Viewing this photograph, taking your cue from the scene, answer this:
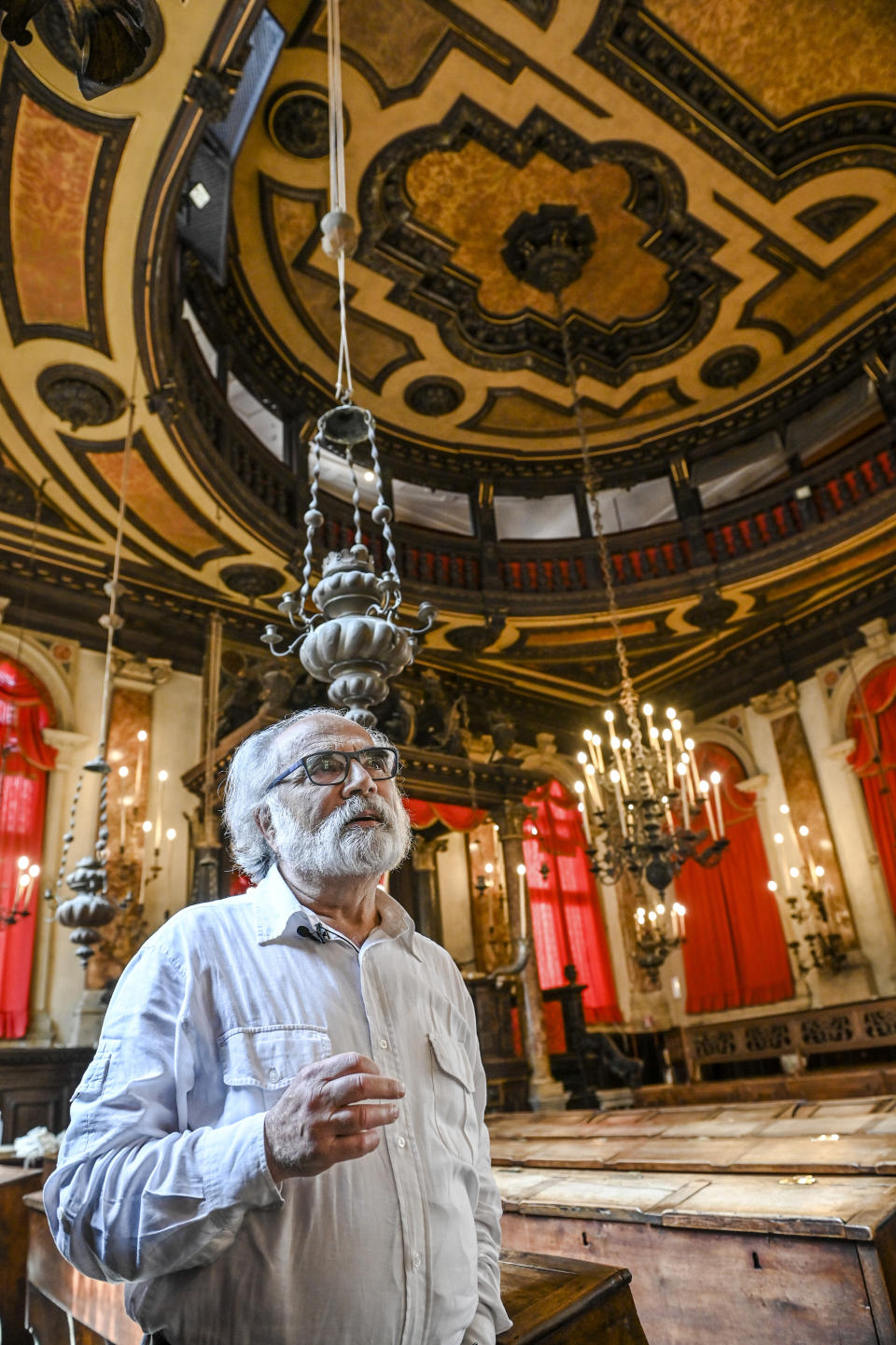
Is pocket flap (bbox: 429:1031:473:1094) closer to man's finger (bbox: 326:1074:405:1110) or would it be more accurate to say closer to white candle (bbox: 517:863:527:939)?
man's finger (bbox: 326:1074:405:1110)

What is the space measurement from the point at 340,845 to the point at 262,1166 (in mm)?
→ 527

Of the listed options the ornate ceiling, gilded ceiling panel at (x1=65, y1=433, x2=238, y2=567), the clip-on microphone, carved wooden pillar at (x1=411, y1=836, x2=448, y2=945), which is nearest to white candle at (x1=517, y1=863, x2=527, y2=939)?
carved wooden pillar at (x1=411, y1=836, x2=448, y2=945)

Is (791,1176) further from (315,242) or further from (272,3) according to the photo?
(315,242)

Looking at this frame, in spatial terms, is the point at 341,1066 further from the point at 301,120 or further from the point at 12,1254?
the point at 301,120

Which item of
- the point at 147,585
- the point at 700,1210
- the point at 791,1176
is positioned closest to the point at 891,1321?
the point at 700,1210

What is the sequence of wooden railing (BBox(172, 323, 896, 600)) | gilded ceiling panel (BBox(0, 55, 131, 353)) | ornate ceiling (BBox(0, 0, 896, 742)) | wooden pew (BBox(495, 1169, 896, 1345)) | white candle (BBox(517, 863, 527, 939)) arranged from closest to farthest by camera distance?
wooden pew (BBox(495, 1169, 896, 1345)), gilded ceiling panel (BBox(0, 55, 131, 353)), ornate ceiling (BBox(0, 0, 896, 742)), wooden railing (BBox(172, 323, 896, 600)), white candle (BBox(517, 863, 527, 939))

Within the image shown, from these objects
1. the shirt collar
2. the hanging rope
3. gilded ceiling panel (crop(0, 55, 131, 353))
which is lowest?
the shirt collar

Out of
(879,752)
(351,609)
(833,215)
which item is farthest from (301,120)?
(879,752)

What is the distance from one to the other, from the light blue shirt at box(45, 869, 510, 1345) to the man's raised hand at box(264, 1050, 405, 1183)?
0.10 feet

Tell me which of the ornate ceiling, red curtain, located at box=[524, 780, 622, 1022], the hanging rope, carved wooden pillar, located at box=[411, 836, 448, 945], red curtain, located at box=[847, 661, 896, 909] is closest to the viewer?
the hanging rope

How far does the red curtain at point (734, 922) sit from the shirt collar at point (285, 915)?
908 cm

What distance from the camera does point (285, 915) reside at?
4.31ft

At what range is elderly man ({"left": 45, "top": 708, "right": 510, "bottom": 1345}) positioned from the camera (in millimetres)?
964

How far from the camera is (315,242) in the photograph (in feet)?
27.5
